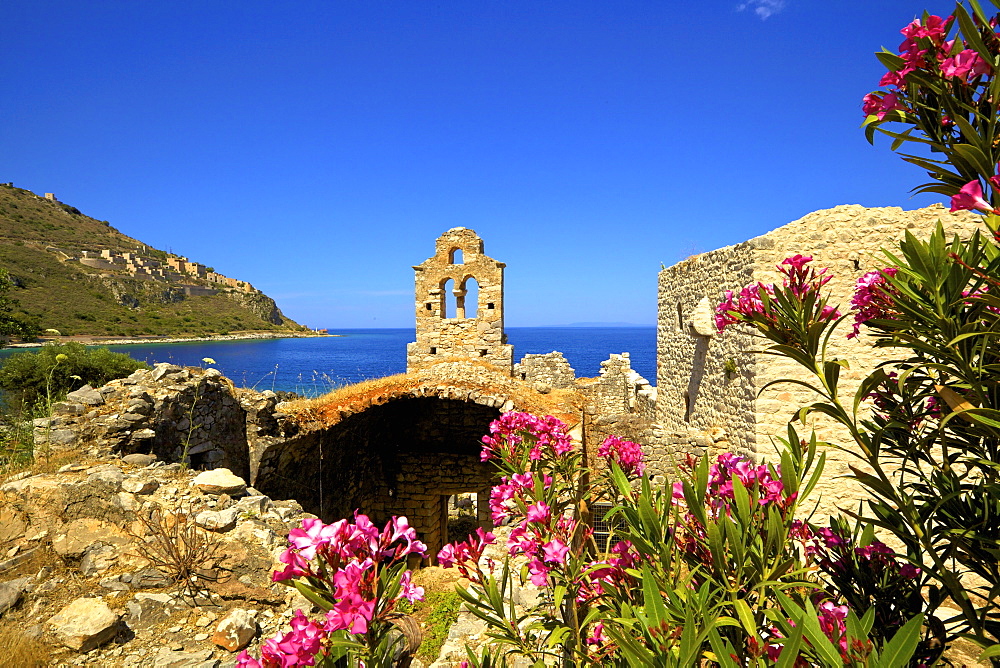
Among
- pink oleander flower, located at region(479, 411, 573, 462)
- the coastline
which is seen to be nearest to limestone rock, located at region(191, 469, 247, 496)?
pink oleander flower, located at region(479, 411, 573, 462)

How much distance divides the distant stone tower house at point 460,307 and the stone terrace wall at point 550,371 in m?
3.83

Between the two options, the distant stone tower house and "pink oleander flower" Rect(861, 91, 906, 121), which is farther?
the distant stone tower house

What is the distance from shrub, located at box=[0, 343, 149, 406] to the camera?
810cm

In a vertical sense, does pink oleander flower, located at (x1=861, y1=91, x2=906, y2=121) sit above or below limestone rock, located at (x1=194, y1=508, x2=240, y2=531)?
above

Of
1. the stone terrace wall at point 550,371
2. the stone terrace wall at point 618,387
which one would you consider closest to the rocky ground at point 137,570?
the stone terrace wall at point 550,371

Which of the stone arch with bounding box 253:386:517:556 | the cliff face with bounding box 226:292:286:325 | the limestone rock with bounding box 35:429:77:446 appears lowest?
the stone arch with bounding box 253:386:517:556

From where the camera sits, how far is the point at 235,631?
9.56 ft

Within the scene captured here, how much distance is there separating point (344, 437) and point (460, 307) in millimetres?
4244

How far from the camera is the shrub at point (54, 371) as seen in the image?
319 inches

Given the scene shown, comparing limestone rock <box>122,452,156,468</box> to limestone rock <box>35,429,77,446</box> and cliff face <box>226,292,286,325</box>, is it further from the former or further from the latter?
cliff face <box>226,292,286,325</box>

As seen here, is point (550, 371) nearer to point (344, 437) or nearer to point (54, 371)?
point (344, 437)

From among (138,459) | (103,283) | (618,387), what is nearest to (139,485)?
(138,459)

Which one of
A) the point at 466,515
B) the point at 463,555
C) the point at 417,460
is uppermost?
the point at 463,555

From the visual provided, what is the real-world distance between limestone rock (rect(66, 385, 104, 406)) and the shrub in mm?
2703
